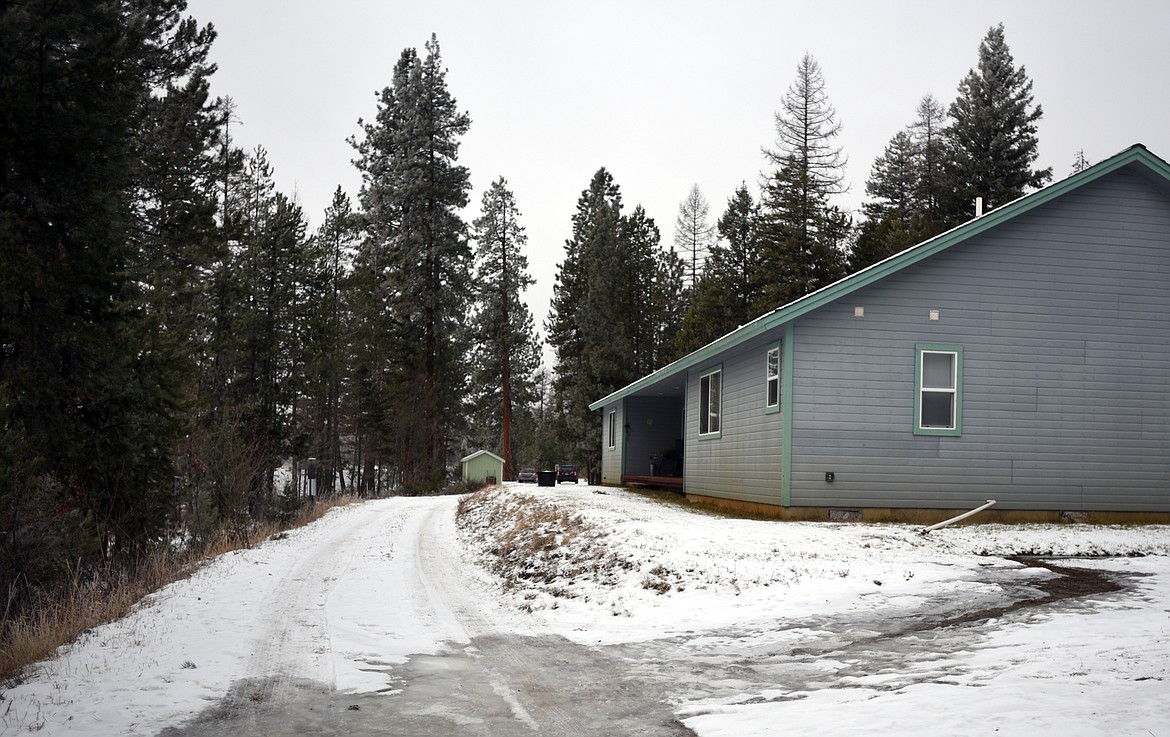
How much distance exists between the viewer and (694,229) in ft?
195

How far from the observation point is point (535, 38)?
3438cm

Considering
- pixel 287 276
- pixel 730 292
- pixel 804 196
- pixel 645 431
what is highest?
pixel 804 196

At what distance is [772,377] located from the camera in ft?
51.8

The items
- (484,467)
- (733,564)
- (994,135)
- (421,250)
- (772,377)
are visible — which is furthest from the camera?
(421,250)

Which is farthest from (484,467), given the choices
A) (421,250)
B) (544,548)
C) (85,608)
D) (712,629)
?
(712,629)

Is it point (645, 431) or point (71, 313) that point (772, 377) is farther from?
point (645, 431)

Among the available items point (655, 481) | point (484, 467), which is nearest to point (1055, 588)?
point (655, 481)

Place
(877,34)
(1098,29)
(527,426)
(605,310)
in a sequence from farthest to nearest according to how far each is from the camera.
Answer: (527,426), (605,310), (877,34), (1098,29)

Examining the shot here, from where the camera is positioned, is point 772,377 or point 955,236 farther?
point 772,377

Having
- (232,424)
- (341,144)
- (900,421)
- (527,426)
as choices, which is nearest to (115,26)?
(232,424)

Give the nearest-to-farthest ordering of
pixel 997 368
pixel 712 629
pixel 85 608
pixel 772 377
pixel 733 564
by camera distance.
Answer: pixel 712 629, pixel 85 608, pixel 733 564, pixel 997 368, pixel 772 377

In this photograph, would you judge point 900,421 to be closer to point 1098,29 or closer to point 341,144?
point 1098,29

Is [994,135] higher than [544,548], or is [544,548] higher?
[994,135]

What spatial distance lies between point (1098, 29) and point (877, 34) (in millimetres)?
9048
